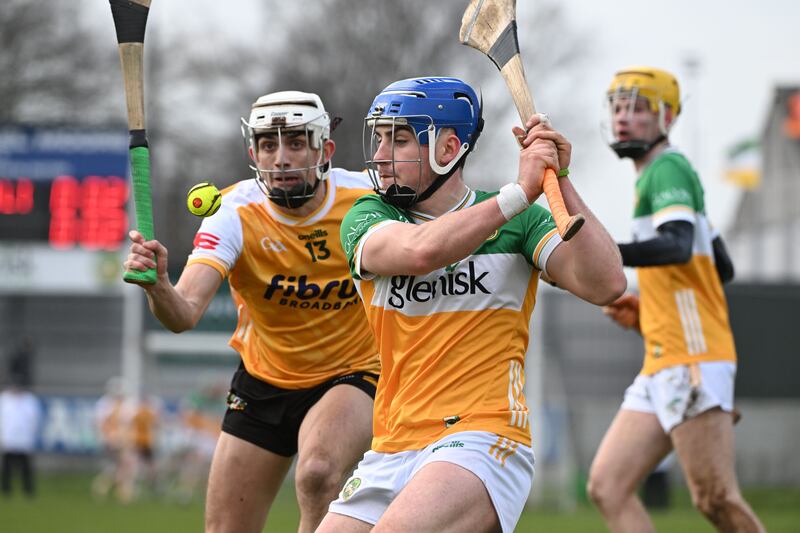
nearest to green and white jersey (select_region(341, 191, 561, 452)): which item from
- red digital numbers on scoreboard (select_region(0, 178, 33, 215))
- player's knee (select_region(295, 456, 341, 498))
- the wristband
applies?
the wristband

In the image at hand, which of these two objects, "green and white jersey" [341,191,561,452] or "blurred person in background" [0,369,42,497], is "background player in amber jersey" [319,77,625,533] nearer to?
"green and white jersey" [341,191,561,452]

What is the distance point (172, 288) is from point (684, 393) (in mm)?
2880

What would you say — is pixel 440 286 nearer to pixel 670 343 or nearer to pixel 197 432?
pixel 670 343

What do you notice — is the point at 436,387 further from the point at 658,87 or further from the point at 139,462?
the point at 139,462

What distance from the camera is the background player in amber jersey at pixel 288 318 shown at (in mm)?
6352

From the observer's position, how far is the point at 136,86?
17.9 feet

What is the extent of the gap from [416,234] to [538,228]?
50cm

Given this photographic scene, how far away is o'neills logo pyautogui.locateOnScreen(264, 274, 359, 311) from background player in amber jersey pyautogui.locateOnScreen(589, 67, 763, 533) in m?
1.42

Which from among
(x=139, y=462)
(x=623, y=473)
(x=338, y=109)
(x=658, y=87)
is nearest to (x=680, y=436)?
(x=623, y=473)

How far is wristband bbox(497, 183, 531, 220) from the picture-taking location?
189 inches

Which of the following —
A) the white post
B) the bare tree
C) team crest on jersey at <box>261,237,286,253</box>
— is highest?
the bare tree

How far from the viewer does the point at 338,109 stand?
32.3m

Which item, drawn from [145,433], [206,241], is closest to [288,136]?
[206,241]

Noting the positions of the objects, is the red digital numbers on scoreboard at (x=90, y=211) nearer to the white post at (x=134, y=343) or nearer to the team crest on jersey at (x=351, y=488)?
the white post at (x=134, y=343)
